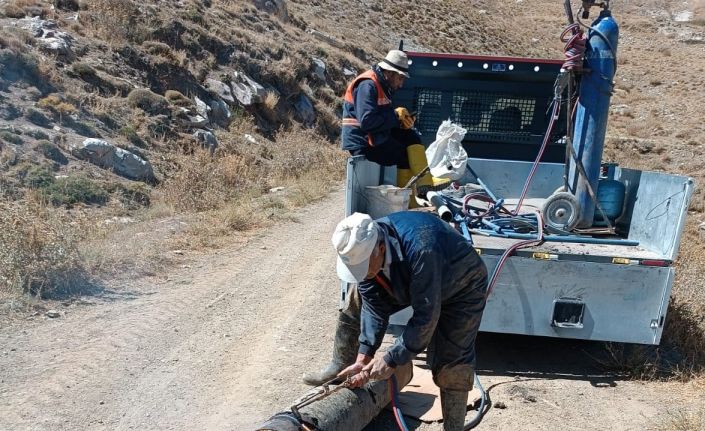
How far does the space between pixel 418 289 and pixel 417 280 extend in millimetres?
44

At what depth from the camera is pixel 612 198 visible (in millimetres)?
A: 6059

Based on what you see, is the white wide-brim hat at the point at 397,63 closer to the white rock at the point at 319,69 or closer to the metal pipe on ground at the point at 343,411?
the metal pipe on ground at the point at 343,411

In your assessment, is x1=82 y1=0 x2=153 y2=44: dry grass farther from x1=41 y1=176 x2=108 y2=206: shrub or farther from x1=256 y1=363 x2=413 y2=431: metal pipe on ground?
x1=256 y1=363 x2=413 y2=431: metal pipe on ground

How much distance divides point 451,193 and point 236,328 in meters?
2.38

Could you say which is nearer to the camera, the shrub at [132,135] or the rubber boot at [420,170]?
the rubber boot at [420,170]

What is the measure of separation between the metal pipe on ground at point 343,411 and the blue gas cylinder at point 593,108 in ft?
8.60

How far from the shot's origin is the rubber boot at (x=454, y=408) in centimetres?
376

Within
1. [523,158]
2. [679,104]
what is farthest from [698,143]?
[523,158]

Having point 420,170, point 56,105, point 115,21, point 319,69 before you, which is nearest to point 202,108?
point 115,21

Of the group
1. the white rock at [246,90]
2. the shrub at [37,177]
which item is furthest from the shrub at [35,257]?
the white rock at [246,90]

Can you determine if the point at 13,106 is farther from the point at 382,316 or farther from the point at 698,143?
the point at 698,143

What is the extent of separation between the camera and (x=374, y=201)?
5.38 m

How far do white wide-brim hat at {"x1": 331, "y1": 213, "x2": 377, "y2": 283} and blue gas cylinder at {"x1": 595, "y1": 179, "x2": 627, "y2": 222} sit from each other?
3587 mm

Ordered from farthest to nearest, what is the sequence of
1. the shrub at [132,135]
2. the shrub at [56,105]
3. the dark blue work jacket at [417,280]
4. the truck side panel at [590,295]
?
the shrub at [132,135], the shrub at [56,105], the truck side panel at [590,295], the dark blue work jacket at [417,280]
